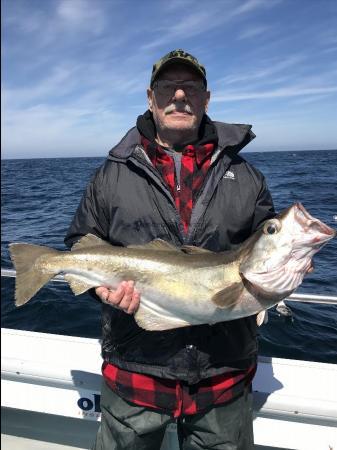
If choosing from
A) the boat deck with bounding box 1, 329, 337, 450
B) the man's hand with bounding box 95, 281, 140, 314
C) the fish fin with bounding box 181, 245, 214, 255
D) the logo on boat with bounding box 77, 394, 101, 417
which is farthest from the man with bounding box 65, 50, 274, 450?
the logo on boat with bounding box 77, 394, 101, 417

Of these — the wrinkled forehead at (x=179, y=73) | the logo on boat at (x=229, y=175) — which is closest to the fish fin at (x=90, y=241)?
the logo on boat at (x=229, y=175)

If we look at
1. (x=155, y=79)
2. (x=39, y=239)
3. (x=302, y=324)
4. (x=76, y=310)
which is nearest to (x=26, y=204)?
(x=39, y=239)

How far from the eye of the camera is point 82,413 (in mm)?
4348

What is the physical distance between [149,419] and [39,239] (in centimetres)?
1113

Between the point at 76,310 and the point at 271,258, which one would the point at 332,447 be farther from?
the point at 76,310

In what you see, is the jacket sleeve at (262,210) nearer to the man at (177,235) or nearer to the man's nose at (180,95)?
the man at (177,235)

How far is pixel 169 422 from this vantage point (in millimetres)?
3223

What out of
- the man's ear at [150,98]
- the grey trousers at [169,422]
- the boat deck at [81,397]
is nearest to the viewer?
A: the grey trousers at [169,422]

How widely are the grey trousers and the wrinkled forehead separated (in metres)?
2.69

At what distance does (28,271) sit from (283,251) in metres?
2.07

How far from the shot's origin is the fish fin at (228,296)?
292cm

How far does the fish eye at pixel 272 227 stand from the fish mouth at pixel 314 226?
0.13 meters

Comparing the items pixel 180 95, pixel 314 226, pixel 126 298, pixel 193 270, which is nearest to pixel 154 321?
pixel 126 298

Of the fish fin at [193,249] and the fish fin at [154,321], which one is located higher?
the fish fin at [193,249]
